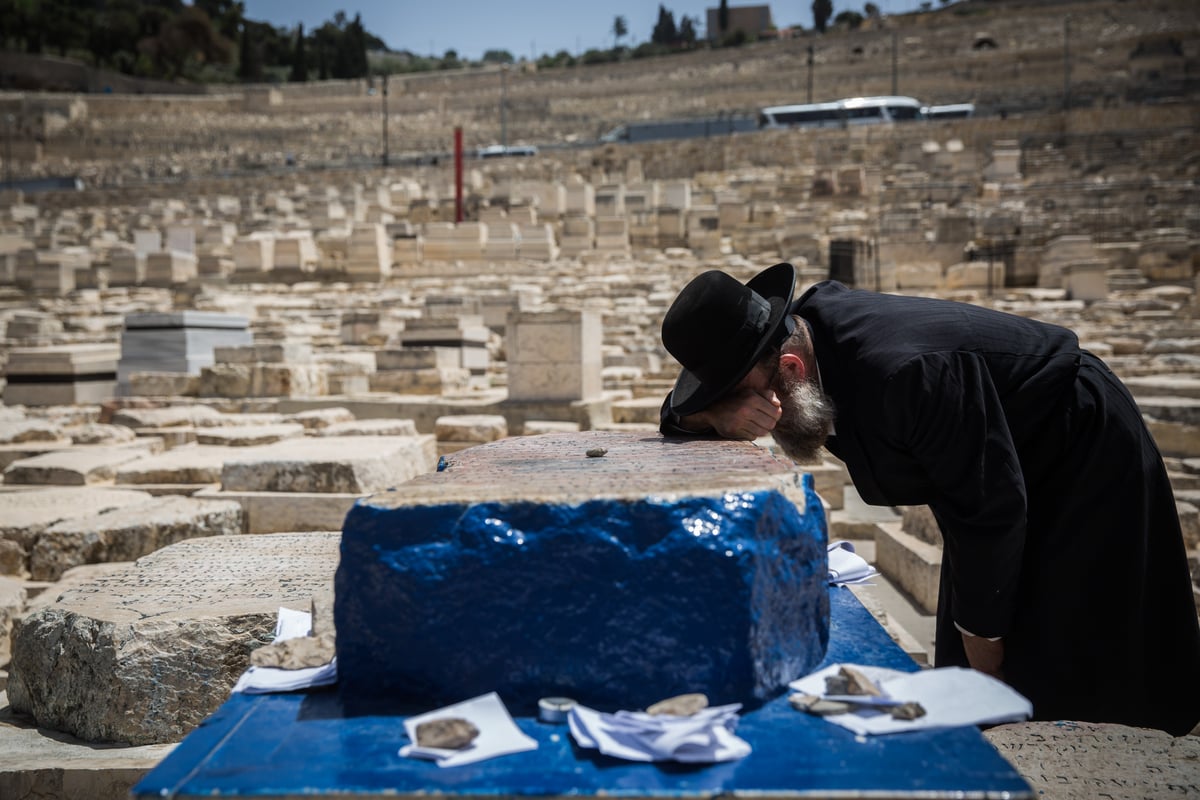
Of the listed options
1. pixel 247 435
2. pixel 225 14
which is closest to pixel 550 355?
pixel 247 435

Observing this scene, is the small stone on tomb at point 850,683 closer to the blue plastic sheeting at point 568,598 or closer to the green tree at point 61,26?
the blue plastic sheeting at point 568,598

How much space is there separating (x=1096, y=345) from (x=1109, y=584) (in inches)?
371

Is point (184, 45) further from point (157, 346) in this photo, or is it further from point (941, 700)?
point (941, 700)

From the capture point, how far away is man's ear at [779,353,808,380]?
1850 millimetres

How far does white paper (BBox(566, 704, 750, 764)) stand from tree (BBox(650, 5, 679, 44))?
82288 mm

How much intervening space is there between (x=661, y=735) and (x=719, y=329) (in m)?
0.86

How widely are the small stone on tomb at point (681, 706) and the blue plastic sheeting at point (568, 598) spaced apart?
0.14 feet

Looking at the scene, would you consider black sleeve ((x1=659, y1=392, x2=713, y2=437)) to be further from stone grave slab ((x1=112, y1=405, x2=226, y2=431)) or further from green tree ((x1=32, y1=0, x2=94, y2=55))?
green tree ((x1=32, y1=0, x2=94, y2=55))

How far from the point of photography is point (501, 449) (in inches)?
79.6

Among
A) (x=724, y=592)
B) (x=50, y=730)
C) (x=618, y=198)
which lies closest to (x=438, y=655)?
(x=724, y=592)

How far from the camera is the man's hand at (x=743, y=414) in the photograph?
1.85m

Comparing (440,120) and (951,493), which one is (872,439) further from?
(440,120)

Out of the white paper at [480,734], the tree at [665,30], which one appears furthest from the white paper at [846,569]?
the tree at [665,30]

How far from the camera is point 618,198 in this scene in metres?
22.6
